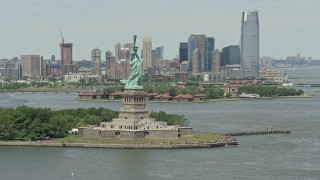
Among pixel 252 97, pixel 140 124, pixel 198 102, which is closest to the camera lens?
pixel 140 124

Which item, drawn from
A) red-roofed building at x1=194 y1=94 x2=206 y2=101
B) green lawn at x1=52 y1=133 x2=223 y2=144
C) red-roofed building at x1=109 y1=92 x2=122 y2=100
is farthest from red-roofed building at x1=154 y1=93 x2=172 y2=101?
green lawn at x1=52 y1=133 x2=223 y2=144

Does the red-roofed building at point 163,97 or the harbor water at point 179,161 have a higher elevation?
the red-roofed building at point 163,97

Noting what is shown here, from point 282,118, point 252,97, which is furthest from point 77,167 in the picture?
point 252,97

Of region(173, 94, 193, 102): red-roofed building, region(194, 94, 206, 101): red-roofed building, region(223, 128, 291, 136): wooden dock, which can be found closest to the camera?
region(223, 128, 291, 136): wooden dock

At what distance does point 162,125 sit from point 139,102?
321cm

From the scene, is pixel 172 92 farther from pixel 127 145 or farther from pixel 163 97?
pixel 127 145

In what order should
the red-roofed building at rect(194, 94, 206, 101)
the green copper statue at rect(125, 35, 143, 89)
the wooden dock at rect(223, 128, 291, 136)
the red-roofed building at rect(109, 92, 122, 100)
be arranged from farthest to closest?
the red-roofed building at rect(109, 92, 122, 100) < the red-roofed building at rect(194, 94, 206, 101) < the wooden dock at rect(223, 128, 291, 136) < the green copper statue at rect(125, 35, 143, 89)

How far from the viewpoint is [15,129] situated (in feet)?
279

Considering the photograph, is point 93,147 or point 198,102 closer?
point 93,147

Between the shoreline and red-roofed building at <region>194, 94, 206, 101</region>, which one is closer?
the shoreline

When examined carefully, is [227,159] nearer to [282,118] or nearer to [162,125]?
[162,125]

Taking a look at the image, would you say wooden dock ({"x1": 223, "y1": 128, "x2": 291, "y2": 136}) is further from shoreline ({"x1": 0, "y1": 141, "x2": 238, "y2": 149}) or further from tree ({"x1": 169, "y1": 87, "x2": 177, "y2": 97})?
tree ({"x1": 169, "y1": 87, "x2": 177, "y2": 97})

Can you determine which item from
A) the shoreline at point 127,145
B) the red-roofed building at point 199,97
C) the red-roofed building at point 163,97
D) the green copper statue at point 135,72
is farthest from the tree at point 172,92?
the shoreline at point 127,145

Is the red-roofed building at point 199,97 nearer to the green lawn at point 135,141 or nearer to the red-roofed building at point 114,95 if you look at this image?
the red-roofed building at point 114,95
